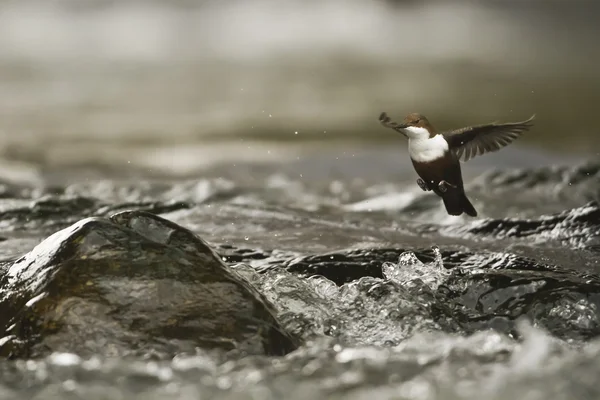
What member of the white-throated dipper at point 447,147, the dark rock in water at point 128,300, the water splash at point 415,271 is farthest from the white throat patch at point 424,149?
the dark rock in water at point 128,300

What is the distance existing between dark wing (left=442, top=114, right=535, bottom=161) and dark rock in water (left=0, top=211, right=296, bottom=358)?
1.10m

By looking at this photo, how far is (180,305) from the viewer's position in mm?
2971

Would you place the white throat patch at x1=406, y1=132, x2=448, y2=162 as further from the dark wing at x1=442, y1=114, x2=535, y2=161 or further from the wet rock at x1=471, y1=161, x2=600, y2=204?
the wet rock at x1=471, y1=161, x2=600, y2=204

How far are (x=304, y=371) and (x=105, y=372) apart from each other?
0.60m

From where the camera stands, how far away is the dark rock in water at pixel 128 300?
9.36ft

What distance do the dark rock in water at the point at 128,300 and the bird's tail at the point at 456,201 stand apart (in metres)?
0.99

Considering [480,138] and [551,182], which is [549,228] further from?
[551,182]

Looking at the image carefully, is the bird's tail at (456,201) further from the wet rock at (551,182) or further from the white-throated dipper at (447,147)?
the wet rock at (551,182)

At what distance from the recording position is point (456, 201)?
376 cm

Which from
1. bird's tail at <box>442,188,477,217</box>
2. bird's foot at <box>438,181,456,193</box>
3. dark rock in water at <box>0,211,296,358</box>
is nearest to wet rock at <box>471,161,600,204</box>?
bird's tail at <box>442,188,477,217</box>

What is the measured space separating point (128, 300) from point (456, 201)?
151cm

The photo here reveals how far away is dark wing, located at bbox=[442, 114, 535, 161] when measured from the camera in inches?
143

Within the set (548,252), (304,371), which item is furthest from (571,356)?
(548,252)

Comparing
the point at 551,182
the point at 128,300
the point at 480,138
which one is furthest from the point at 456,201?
the point at 551,182
